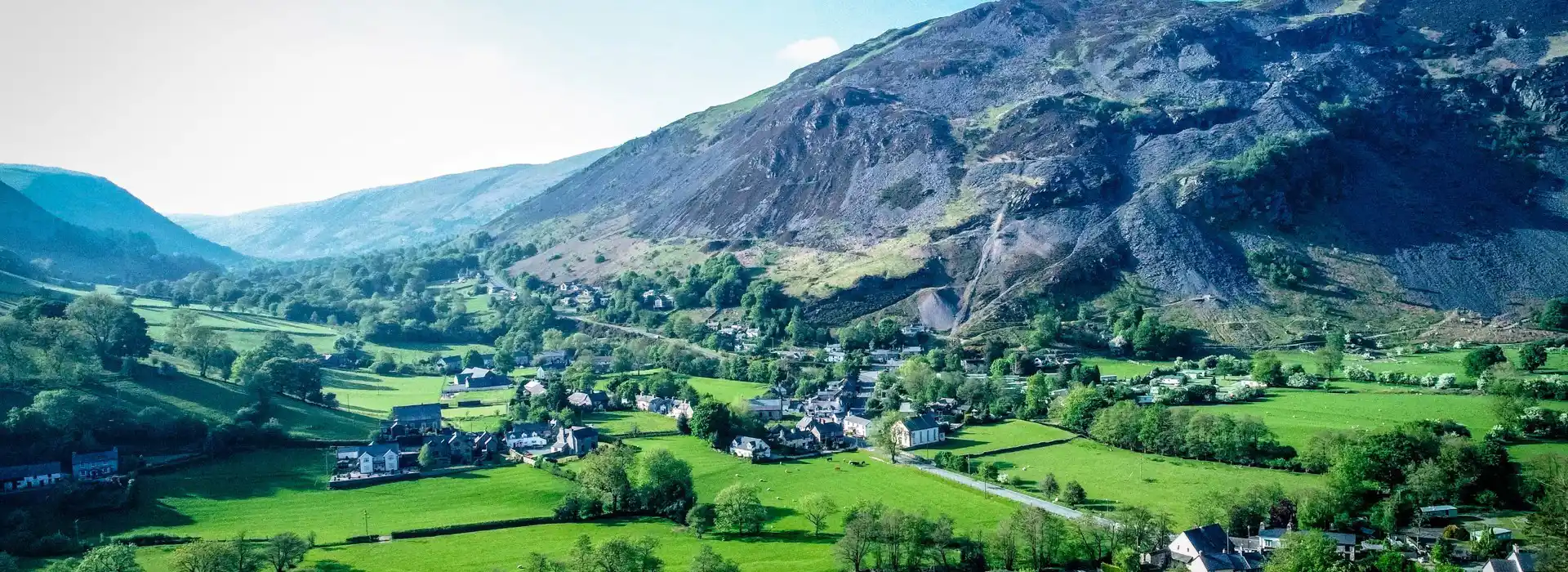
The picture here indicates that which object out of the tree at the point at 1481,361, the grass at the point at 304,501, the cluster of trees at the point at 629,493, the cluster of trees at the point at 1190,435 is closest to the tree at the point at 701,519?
the cluster of trees at the point at 629,493

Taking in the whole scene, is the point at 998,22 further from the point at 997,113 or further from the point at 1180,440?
the point at 1180,440

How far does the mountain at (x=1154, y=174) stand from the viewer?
353ft

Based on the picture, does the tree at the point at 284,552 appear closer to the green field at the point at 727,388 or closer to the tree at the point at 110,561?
the tree at the point at 110,561

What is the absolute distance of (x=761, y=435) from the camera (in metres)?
64.1

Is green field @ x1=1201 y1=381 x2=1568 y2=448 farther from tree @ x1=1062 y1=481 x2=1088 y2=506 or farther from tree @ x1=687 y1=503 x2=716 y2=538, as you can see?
tree @ x1=687 y1=503 x2=716 y2=538

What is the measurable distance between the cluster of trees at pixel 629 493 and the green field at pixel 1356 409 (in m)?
35.0

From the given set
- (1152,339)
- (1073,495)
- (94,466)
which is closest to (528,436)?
(94,466)

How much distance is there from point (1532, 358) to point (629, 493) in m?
67.8

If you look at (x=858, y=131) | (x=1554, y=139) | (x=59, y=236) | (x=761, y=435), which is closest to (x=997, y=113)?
(x=858, y=131)

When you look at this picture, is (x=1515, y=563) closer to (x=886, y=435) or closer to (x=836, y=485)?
(x=836, y=485)

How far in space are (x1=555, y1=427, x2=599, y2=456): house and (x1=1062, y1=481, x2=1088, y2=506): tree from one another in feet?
94.6

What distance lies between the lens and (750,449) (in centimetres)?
6116

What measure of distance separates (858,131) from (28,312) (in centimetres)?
11516

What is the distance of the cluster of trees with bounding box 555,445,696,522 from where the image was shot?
48094mm
